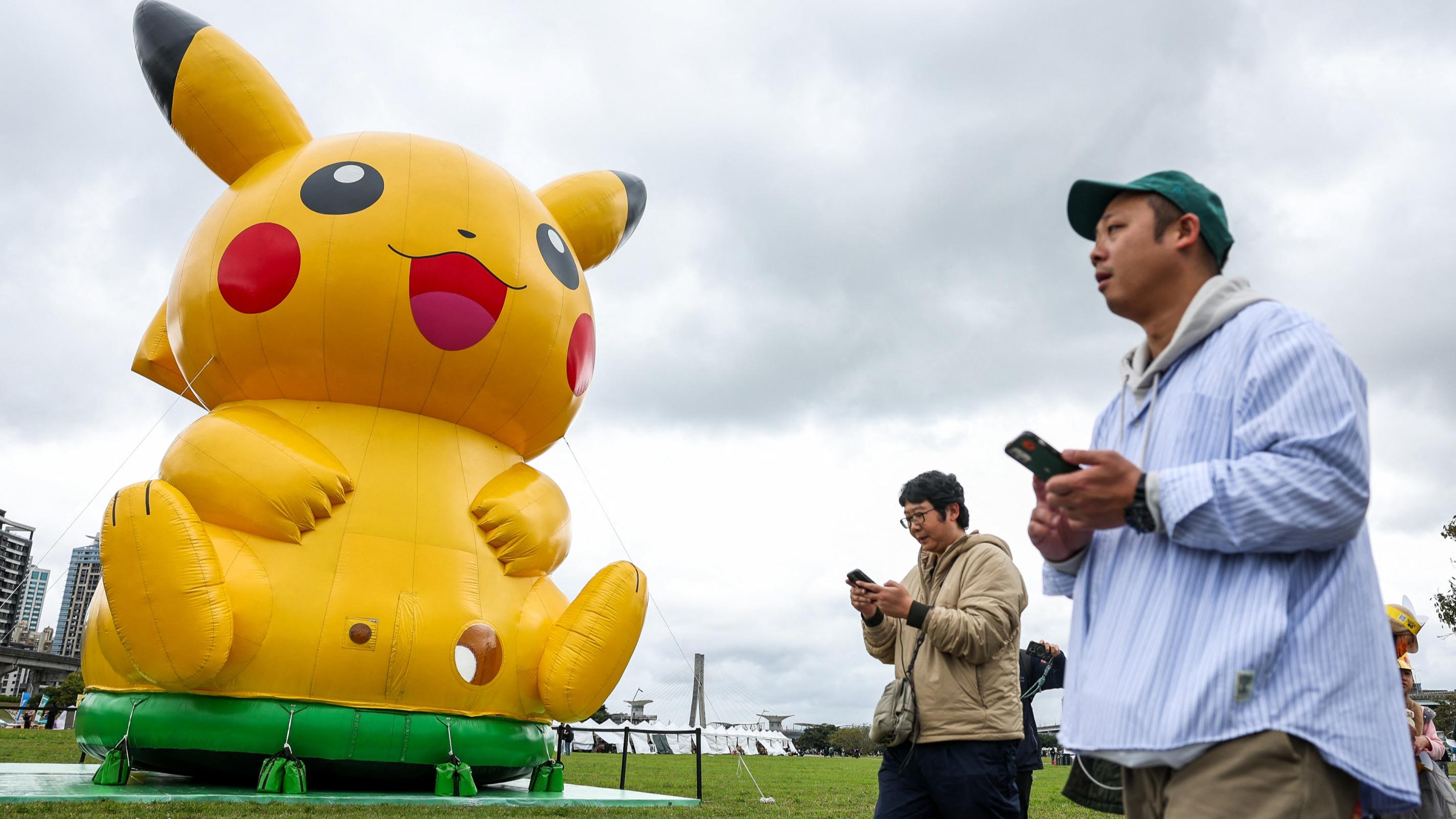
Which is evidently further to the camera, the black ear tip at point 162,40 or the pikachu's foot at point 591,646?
the black ear tip at point 162,40

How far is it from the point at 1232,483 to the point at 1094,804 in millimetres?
945

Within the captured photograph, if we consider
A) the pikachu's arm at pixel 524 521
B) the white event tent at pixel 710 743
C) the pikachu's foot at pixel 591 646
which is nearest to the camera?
the pikachu's foot at pixel 591 646

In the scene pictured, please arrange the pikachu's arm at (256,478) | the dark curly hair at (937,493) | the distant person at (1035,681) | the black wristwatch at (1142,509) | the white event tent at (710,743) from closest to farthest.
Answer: the black wristwatch at (1142,509)
the dark curly hair at (937,493)
the distant person at (1035,681)
the pikachu's arm at (256,478)
the white event tent at (710,743)

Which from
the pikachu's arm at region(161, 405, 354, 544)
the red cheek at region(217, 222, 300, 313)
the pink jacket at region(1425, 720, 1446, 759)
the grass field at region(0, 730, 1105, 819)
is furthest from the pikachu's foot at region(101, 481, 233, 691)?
the pink jacket at region(1425, 720, 1446, 759)

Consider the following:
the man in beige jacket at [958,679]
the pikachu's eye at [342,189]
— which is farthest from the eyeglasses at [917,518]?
the pikachu's eye at [342,189]

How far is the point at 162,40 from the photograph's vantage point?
822 centimetres

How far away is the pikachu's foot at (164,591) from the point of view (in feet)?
21.7

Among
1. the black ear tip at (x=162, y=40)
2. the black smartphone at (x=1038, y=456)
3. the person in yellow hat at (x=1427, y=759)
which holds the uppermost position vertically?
the black ear tip at (x=162, y=40)

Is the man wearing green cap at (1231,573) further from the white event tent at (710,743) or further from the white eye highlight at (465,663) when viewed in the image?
the white event tent at (710,743)

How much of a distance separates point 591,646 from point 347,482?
2.35m

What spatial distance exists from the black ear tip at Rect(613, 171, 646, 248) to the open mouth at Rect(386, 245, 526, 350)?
250 cm

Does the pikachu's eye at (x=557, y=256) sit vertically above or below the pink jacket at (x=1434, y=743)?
above

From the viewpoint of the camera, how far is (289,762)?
6906mm

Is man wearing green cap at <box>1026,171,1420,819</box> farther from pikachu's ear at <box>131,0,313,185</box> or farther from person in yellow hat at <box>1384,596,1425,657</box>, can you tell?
pikachu's ear at <box>131,0,313,185</box>
